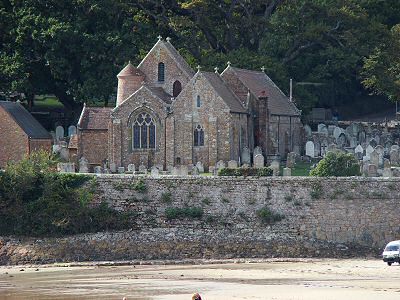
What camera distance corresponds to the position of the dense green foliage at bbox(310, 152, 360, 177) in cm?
7531

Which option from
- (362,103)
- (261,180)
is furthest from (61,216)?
(362,103)

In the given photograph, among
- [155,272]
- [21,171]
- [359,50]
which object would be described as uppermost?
[359,50]

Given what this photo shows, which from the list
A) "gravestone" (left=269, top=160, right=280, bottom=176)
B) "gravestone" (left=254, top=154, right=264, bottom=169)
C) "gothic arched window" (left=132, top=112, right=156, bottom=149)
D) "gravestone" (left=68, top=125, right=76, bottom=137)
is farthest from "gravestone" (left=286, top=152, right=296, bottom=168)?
"gravestone" (left=68, top=125, right=76, bottom=137)

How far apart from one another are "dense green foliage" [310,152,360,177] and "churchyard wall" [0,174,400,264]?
3.65 meters

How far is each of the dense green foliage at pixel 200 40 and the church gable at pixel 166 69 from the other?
4.81 metres

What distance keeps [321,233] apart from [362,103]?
42.2 meters

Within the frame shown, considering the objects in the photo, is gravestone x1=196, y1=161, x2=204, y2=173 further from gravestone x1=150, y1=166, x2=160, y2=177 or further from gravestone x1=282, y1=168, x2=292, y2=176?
gravestone x1=282, y1=168, x2=292, y2=176

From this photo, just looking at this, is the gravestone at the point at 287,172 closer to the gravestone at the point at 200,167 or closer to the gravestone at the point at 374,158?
the gravestone at the point at 374,158

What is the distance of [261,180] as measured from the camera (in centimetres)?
7225

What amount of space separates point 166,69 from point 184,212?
18749 mm

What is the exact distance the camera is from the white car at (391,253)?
211 ft

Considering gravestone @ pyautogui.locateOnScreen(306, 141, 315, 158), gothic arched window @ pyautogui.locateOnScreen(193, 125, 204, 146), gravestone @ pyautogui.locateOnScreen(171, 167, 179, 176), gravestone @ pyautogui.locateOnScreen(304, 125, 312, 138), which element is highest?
gravestone @ pyautogui.locateOnScreen(304, 125, 312, 138)

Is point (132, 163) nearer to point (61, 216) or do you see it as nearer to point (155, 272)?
point (61, 216)

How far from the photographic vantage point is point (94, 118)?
8844 centimetres
